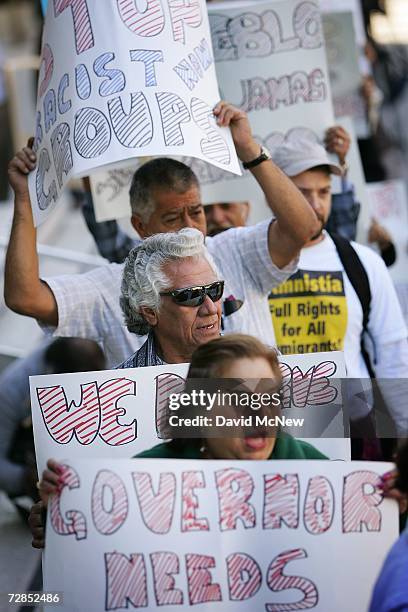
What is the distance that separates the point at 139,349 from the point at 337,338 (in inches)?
37.3

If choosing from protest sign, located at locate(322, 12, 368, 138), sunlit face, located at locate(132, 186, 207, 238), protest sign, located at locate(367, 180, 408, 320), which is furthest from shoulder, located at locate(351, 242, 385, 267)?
protest sign, located at locate(367, 180, 408, 320)

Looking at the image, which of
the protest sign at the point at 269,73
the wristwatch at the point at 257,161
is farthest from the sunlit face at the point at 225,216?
the wristwatch at the point at 257,161

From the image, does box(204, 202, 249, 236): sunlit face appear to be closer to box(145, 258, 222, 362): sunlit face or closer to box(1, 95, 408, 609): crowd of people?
box(1, 95, 408, 609): crowd of people

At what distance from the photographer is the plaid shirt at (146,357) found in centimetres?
334

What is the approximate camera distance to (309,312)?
4203mm

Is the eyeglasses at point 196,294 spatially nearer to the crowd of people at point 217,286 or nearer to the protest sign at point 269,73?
the crowd of people at point 217,286

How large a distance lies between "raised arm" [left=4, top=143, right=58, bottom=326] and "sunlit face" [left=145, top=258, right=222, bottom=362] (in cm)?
54

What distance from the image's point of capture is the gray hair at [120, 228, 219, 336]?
3344mm

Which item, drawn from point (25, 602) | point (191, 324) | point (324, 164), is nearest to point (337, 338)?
point (324, 164)

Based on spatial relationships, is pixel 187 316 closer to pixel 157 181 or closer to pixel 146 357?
pixel 146 357

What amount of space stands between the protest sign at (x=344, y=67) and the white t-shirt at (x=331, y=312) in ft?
7.26

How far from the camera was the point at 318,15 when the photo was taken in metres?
4.66

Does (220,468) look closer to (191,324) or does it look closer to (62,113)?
(191,324)

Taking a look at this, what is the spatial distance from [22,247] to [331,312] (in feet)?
3.78
